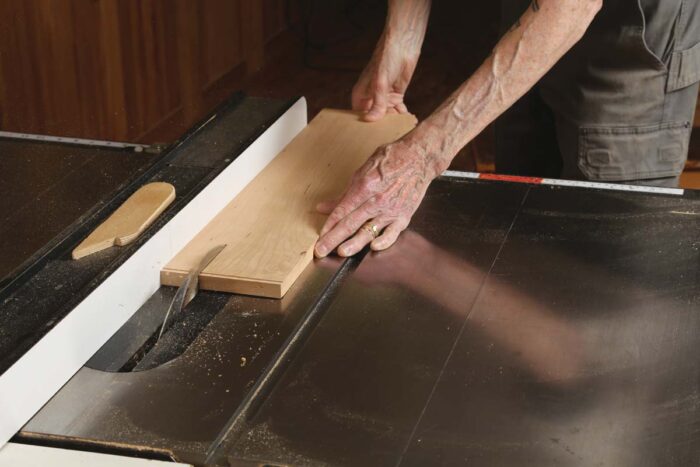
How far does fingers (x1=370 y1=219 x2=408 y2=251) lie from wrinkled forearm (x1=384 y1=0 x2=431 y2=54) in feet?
1.83

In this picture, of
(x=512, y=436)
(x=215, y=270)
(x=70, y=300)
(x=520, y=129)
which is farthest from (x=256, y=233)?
(x=520, y=129)

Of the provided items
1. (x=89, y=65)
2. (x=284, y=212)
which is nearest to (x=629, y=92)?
(x=284, y=212)

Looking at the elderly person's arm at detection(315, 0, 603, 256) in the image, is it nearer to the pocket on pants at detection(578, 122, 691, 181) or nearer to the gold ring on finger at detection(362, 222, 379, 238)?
the gold ring on finger at detection(362, 222, 379, 238)

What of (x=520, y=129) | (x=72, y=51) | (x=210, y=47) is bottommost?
(x=520, y=129)

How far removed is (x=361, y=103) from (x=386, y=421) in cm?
97

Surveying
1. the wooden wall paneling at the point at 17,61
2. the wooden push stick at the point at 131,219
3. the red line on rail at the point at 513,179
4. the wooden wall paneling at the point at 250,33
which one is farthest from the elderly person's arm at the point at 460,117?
the wooden wall paneling at the point at 250,33

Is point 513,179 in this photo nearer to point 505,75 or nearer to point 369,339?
point 505,75

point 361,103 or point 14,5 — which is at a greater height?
point 14,5

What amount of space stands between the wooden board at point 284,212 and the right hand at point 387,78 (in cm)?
5

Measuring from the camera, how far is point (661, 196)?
5.21ft

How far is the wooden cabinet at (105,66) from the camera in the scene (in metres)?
1.21

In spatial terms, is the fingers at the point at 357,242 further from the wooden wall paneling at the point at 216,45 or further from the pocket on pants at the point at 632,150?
the pocket on pants at the point at 632,150

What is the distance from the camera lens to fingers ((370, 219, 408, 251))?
1.45 m

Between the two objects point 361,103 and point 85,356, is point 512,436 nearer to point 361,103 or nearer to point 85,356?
point 85,356
